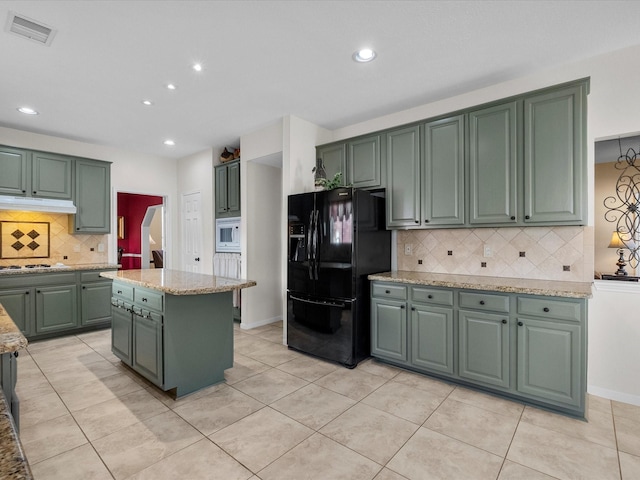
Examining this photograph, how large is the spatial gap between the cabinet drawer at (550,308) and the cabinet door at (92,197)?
17.5 ft

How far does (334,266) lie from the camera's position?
3.35 m

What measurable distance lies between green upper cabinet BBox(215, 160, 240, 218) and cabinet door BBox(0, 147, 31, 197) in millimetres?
2355

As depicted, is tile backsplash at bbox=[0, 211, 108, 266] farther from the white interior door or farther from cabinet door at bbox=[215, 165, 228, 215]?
cabinet door at bbox=[215, 165, 228, 215]

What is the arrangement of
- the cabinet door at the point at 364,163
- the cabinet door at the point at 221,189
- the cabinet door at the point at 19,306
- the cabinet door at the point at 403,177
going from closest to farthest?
the cabinet door at the point at 403,177, the cabinet door at the point at 364,163, the cabinet door at the point at 19,306, the cabinet door at the point at 221,189

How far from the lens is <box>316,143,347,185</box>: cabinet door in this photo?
3.97 metres

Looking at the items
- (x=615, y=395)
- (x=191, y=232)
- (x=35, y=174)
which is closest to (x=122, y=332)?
(x=35, y=174)

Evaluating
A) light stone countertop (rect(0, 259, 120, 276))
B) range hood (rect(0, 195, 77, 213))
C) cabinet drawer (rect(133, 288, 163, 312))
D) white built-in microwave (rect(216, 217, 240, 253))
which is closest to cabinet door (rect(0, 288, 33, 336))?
light stone countertop (rect(0, 259, 120, 276))

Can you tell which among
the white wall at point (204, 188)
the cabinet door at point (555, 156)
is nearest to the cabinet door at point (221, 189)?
the white wall at point (204, 188)

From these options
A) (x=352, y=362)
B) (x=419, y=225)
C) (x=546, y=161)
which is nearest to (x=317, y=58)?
(x=419, y=225)

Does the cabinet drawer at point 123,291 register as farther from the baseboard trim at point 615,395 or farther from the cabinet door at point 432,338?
the baseboard trim at point 615,395

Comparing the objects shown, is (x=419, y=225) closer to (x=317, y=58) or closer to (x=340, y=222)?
(x=340, y=222)

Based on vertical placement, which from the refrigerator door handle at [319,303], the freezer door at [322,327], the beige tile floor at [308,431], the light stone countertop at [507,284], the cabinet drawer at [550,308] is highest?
the light stone countertop at [507,284]

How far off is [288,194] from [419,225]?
1.55 m

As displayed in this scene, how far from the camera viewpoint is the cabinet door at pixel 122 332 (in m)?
3.06
